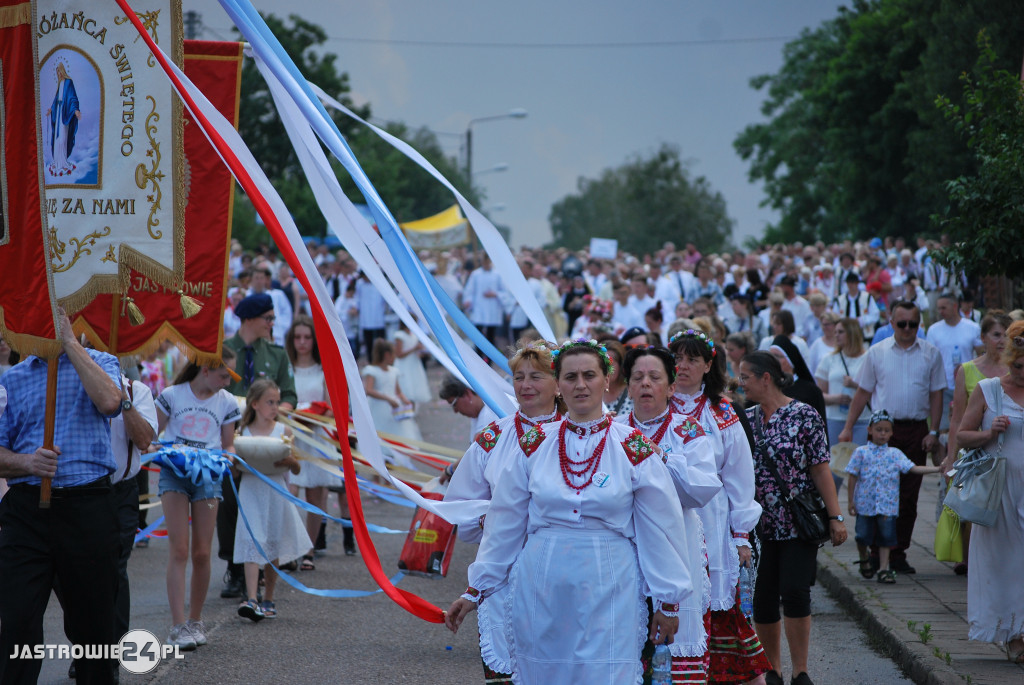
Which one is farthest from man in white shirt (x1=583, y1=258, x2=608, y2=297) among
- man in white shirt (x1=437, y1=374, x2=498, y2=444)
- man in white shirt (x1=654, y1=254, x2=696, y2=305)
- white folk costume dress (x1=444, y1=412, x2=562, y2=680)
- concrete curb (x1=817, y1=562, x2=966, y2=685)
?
white folk costume dress (x1=444, y1=412, x2=562, y2=680)

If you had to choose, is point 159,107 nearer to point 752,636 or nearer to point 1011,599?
point 752,636

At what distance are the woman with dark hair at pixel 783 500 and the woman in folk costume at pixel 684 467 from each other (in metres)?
1.14

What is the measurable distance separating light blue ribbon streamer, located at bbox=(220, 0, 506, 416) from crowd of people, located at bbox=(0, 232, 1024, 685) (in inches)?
17.1

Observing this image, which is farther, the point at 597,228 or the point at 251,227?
the point at 597,228

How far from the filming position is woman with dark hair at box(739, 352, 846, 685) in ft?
21.0

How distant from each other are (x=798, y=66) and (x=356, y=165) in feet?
199

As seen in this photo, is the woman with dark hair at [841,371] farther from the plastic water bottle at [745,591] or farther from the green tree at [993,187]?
the plastic water bottle at [745,591]

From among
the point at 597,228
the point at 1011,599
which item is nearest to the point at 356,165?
the point at 1011,599

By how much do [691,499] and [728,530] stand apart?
3.07 feet

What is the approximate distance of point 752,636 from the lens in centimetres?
582

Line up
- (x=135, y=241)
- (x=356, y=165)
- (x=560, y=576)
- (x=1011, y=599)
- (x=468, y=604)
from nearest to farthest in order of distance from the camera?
(x=560, y=576)
(x=468, y=604)
(x=356, y=165)
(x=135, y=241)
(x=1011, y=599)

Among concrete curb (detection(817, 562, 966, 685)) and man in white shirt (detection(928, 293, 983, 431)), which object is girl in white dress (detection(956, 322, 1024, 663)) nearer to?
concrete curb (detection(817, 562, 966, 685))

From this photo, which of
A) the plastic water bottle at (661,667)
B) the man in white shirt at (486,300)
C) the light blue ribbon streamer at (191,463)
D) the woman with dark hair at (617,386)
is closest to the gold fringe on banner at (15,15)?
the light blue ribbon streamer at (191,463)

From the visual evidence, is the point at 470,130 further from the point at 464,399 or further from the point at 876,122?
the point at 464,399
